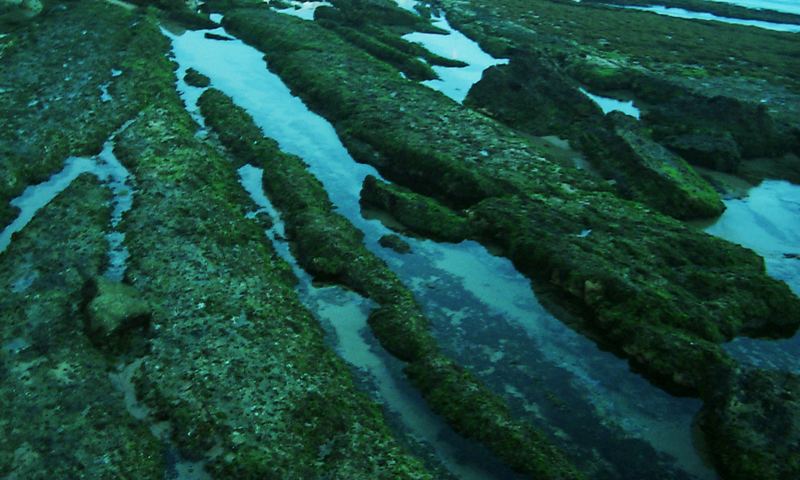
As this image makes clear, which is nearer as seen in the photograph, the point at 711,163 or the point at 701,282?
the point at 701,282

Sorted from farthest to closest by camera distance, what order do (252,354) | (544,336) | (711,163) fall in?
1. (711,163)
2. (544,336)
3. (252,354)

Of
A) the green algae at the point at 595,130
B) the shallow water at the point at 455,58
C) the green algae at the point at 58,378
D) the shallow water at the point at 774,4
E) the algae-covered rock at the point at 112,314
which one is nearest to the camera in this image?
the green algae at the point at 58,378

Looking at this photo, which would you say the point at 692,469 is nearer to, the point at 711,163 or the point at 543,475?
the point at 543,475

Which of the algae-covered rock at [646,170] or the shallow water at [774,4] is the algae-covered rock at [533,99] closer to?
the algae-covered rock at [646,170]

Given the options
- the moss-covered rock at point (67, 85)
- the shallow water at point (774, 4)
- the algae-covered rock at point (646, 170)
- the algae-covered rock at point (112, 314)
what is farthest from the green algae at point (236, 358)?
the shallow water at point (774, 4)

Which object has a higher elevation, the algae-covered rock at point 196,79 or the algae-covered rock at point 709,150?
the algae-covered rock at point 709,150

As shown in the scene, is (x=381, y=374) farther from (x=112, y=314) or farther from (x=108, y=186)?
(x=108, y=186)

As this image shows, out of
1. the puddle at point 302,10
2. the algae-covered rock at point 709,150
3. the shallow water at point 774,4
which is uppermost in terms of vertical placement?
the shallow water at point 774,4

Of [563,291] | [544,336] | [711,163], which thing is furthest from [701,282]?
[711,163]
